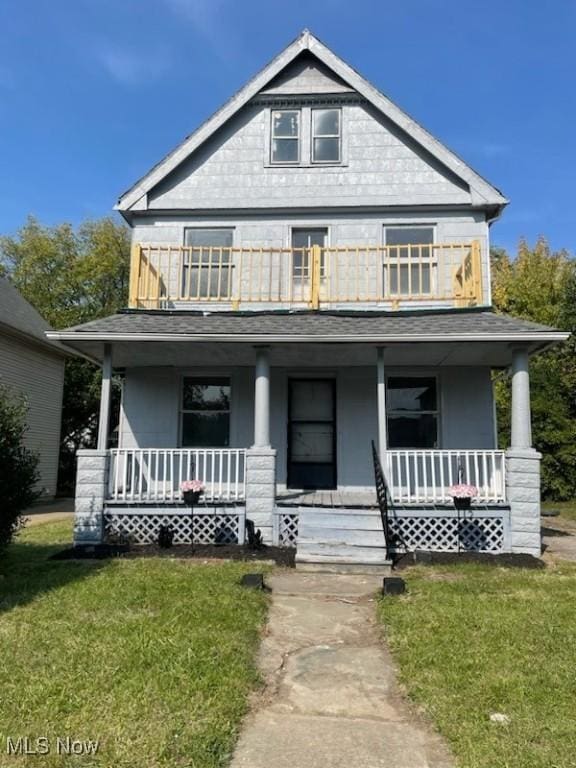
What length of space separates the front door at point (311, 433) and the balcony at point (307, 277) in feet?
5.36

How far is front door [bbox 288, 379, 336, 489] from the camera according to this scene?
10.2 meters

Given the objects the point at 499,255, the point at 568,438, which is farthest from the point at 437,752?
the point at 499,255

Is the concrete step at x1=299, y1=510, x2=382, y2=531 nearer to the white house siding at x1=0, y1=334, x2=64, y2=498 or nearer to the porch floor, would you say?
the porch floor

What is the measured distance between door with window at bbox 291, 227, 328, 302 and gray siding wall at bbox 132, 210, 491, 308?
152 mm

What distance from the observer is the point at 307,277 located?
10.5m

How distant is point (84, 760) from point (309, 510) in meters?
5.49

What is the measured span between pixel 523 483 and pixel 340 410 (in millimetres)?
3451

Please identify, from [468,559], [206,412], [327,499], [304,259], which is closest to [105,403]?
[206,412]

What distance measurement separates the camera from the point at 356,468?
10.0 meters

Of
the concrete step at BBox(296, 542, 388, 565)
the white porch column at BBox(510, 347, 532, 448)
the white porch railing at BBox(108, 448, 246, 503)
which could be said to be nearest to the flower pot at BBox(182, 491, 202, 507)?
the white porch railing at BBox(108, 448, 246, 503)

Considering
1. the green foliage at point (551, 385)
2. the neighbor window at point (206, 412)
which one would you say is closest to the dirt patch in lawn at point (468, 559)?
the neighbor window at point (206, 412)

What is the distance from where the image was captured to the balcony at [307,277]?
31.1 ft

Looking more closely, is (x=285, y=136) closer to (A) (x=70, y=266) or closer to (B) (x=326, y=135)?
(B) (x=326, y=135)

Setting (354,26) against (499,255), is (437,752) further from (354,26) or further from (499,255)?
(499,255)
